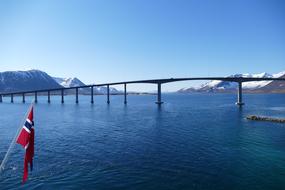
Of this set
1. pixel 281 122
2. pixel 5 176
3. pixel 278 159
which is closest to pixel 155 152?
pixel 278 159

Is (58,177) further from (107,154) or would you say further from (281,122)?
(281,122)

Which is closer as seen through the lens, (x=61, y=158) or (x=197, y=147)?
(x=61, y=158)

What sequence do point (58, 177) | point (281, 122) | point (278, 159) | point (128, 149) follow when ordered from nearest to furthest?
point (58, 177) → point (278, 159) → point (128, 149) → point (281, 122)

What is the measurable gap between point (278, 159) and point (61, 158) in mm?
28143

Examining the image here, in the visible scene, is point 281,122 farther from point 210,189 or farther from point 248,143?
point 210,189

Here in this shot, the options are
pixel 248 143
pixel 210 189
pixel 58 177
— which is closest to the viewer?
pixel 210 189

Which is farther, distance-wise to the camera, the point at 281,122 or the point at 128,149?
the point at 281,122

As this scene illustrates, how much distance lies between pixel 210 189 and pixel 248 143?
23.0m

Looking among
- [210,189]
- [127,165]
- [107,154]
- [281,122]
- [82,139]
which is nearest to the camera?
[210,189]

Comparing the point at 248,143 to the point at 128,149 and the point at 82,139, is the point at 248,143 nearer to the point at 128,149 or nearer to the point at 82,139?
the point at 128,149

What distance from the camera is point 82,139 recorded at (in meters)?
48.3

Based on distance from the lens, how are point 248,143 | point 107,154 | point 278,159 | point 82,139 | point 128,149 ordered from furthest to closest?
point 82,139 → point 248,143 → point 128,149 → point 107,154 → point 278,159

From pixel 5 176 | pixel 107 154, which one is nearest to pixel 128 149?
pixel 107 154

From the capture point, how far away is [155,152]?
3762cm
